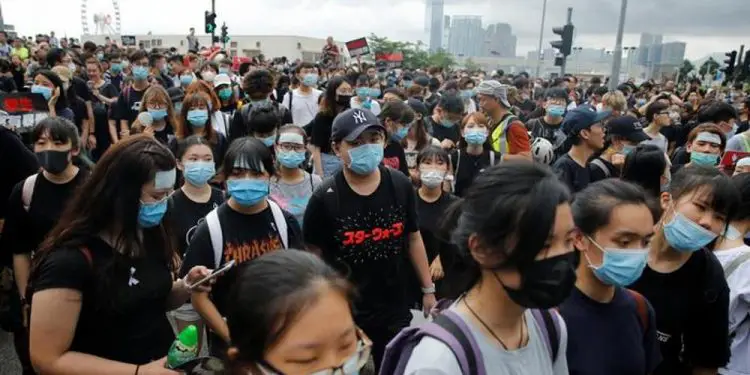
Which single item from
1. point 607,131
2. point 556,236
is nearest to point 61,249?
point 556,236

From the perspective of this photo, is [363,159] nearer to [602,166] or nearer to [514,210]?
[514,210]

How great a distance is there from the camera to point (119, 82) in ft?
35.5

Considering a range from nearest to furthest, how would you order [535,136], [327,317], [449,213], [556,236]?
[327,317] → [556,236] → [449,213] → [535,136]

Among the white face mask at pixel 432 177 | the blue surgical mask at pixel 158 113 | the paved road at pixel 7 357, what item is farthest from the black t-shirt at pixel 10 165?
the white face mask at pixel 432 177

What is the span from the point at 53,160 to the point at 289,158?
151 centimetres

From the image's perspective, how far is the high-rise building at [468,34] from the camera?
415 ft

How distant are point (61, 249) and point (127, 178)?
35cm

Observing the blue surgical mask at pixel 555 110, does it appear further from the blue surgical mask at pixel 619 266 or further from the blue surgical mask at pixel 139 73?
the blue surgical mask at pixel 139 73

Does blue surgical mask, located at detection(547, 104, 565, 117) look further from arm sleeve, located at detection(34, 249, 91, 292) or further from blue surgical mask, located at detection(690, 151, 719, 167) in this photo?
arm sleeve, located at detection(34, 249, 91, 292)

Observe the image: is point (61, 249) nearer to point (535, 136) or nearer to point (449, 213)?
point (449, 213)

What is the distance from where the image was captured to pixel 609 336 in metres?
1.93

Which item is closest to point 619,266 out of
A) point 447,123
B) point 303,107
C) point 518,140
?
point 518,140

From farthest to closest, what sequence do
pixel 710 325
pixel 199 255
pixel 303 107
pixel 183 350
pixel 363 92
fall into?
pixel 363 92
pixel 303 107
pixel 199 255
pixel 710 325
pixel 183 350

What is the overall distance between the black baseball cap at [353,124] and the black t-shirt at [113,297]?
54.1 inches
